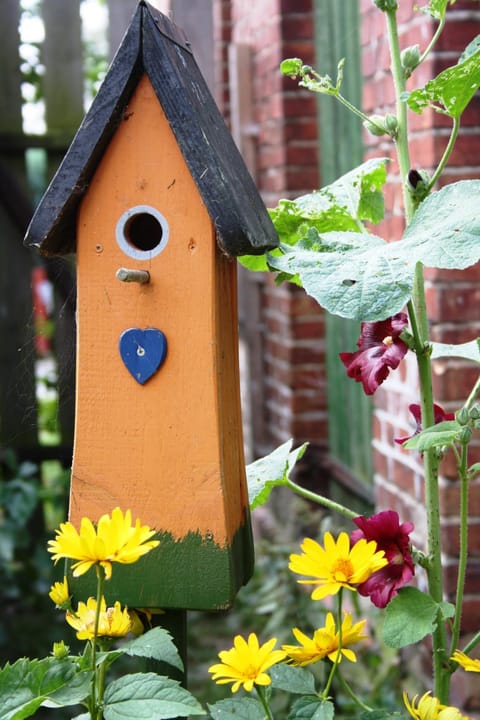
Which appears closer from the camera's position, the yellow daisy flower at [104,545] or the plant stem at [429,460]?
the yellow daisy flower at [104,545]

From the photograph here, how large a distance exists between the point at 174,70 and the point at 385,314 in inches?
13.4

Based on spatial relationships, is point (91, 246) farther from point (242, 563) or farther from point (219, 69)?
point (219, 69)

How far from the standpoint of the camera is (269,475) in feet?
3.55

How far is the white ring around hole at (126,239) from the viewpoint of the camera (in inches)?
39.9

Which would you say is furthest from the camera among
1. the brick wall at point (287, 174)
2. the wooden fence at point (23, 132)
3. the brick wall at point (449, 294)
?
the wooden fence at point (23, 132)

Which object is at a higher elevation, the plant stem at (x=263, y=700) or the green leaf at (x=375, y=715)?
the plant stem at (x=263, y=700)

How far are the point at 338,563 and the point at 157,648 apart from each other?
190mm

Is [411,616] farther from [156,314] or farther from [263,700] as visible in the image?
[156,314]

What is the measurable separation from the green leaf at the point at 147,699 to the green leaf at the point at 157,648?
30mm

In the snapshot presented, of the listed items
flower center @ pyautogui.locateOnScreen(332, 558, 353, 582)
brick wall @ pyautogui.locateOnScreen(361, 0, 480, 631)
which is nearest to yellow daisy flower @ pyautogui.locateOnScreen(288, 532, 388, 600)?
flower center @ pyautogui.locateOnScreen(332, 558, 353, 582)

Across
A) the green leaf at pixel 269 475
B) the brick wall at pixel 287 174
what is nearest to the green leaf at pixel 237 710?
the green leaf at pixel 269 475

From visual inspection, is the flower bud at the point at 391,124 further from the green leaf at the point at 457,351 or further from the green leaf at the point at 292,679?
the green leaf at the point at 292,679

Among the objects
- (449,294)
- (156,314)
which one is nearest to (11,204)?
(449,294)

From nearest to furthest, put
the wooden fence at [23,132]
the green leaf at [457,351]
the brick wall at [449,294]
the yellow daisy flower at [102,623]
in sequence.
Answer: the yellow daisy flower at [102,623]
the green leaf at [457,351]
the brick wall at [449,294]
the wooden fence at [23,132]
